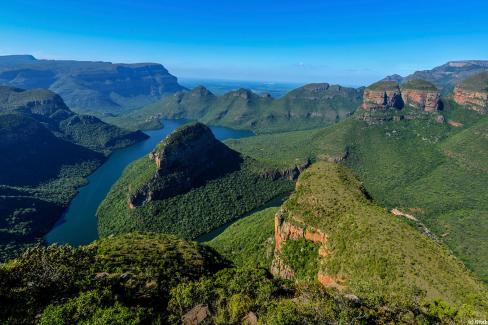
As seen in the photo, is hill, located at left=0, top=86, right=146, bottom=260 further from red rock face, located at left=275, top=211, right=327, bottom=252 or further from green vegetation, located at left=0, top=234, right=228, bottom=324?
red rock face, located at left=275, top=211, right=327, bottom=252

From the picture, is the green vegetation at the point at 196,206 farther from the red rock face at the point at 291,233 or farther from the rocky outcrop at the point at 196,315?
the rocky outcrop at the point at 196,315

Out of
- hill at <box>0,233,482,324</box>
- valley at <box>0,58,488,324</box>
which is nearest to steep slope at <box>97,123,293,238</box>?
valley at <box>0,58,488,324</box>

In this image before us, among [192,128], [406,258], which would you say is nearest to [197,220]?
[192,128]

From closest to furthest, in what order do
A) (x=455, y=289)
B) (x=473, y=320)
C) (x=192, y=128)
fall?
(x=473, y=320), (x=455, y=289), (x=192, y=128)

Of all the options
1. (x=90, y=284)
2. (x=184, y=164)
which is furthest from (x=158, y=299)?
(x=184, y=164)

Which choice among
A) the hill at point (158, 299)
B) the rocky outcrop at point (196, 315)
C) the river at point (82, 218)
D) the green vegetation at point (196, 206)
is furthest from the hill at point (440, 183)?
the river at point (82, 218)

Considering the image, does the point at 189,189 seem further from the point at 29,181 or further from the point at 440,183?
the point at 440,183

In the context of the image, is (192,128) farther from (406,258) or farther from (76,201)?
(406,258)
